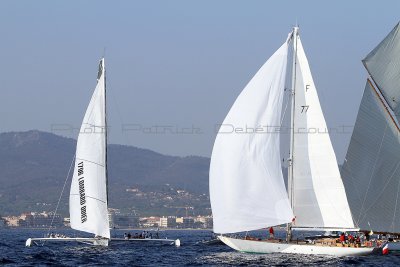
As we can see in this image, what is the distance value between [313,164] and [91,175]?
21.1 meters

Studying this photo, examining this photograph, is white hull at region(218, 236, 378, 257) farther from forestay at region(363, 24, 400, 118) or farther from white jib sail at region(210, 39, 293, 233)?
forestay at region(363, 24, 400, 118)

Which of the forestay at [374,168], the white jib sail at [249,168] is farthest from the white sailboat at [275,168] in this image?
the forestay at [374,168]

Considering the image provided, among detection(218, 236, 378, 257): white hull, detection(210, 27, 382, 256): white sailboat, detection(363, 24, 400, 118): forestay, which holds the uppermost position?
detection(363, 24, 400, 118): forestay

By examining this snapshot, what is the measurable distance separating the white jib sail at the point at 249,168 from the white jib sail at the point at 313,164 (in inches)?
94.7

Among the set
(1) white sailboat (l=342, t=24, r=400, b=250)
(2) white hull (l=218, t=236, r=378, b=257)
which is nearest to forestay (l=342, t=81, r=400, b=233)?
(1) white sailboat (l=342, t=24, r=400, b=250)

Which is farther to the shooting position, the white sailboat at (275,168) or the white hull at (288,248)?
the white hull at (288,248)

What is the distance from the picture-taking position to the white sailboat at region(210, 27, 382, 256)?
65625mm

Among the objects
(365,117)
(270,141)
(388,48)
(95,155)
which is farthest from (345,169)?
(95,155)

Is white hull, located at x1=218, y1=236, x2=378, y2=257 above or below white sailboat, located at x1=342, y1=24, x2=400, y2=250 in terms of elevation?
below

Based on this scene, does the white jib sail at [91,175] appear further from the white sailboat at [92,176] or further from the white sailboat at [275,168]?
the white sailboat at [275,168]

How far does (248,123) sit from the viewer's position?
2601 inches

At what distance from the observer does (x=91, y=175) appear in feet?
267

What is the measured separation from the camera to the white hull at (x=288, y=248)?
221ft

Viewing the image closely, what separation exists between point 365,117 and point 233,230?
17.6 m
